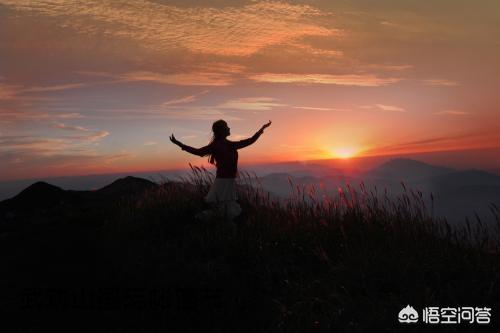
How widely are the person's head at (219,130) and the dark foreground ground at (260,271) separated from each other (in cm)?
142

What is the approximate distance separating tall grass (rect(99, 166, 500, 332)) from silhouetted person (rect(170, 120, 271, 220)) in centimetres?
55

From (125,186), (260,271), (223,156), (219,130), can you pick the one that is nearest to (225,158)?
(223,156)

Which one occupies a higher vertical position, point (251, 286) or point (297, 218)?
point (297, 218)

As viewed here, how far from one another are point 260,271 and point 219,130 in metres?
3.47

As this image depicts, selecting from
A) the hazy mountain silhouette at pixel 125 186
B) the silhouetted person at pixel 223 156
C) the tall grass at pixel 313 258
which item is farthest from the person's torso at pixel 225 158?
the hazy mountain silhouette at pixel 125 186

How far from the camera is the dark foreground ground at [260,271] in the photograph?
437 centimetres

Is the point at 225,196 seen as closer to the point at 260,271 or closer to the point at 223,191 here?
the point at 223,191

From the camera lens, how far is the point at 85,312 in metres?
5.28

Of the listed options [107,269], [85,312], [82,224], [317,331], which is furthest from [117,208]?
[317,331]

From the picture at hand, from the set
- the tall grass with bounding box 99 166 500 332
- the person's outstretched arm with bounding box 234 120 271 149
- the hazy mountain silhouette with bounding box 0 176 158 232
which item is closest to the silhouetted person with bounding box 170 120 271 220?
the person's outstretched arm with bounding box 234 120 271 149

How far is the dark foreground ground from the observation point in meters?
4.37

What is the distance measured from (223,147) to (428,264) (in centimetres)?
469

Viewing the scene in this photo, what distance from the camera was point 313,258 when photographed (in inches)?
240

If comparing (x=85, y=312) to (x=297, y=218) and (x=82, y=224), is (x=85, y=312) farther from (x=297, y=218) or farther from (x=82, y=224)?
(x=82, y=224)
